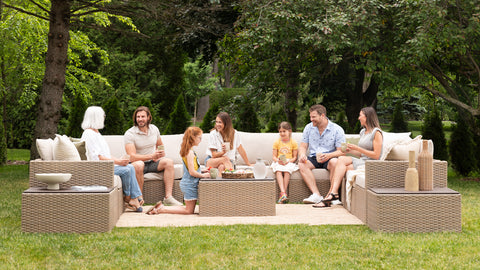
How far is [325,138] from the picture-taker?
6789 millimetres

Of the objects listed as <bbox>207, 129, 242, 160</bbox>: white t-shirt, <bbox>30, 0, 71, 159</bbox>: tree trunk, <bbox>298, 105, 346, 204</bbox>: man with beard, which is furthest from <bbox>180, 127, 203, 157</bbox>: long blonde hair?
<bbox>30, 0, 71, 159</bbox>: tree trunk

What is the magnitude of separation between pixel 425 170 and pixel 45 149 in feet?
11.3

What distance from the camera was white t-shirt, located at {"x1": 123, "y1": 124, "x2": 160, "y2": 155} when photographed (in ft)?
21.2

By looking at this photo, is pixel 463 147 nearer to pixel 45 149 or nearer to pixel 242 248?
pixel 242 248

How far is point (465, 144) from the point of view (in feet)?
34.1

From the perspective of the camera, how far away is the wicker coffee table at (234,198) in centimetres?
562

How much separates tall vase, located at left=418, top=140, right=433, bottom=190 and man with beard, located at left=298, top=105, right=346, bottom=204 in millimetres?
1700

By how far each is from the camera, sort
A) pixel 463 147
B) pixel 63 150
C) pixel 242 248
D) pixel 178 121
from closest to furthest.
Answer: pixel 242 248 → pixel 63 150 → pixel 463 147 → pixel 178 121

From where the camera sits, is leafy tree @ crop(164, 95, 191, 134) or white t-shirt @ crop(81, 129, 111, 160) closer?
white t-shirt @ crop(81, 129, 111, 160)

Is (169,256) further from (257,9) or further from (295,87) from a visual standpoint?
(295,87)

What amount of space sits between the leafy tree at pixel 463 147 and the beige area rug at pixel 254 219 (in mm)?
5311

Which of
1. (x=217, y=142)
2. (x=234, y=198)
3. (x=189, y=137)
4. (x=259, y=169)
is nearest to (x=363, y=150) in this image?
(x=259, y=169)

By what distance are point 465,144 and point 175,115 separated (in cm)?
594

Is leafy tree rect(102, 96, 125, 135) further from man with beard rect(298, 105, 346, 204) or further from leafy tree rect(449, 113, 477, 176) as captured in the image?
leafy tree rect(449, 113, 477, 176)
